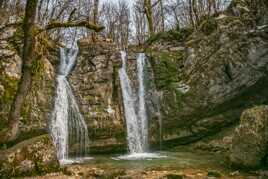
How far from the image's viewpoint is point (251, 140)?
11891 mm

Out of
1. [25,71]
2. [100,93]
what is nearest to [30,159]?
[25,71]

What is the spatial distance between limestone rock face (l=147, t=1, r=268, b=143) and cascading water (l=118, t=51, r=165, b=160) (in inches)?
41.4

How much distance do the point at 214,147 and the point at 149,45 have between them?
9344 mm

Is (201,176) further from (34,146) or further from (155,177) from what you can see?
(34,146)

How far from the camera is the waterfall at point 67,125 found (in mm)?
18188

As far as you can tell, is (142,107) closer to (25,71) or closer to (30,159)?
(30,159)

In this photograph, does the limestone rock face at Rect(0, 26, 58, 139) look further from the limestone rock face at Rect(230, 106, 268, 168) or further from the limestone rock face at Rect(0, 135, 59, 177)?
the limestone rock face at Rect(230, 106, 268, 168)

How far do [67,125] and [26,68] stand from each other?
994 cm

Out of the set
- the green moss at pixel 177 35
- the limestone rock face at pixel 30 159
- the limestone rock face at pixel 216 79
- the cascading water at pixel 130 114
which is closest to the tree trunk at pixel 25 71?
the limestone rock face at pixel 30 159

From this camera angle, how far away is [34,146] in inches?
429

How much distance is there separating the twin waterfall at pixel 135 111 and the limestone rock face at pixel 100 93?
1.16 feet

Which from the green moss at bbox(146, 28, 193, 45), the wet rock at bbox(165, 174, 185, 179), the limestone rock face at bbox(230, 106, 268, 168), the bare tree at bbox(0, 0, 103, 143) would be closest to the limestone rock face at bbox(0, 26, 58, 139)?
the bare tree at bbox(0, 0, 103, 143)

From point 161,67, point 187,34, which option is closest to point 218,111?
point 161,67

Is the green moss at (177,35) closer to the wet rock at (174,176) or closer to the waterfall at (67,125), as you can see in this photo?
the waterfall at (67,125)
